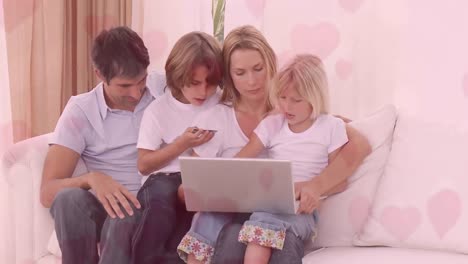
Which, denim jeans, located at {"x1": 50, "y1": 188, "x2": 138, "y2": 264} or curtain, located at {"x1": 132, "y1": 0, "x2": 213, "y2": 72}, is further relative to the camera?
curtain, located at {"x1": 132, "y1": 0, "x2": 213, "y2": 72}

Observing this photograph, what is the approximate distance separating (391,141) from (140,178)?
71 centimetres

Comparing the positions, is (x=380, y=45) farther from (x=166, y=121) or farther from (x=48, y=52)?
(x=48, y=52)

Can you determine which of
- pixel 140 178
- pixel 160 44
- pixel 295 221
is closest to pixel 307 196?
pixel 295 221

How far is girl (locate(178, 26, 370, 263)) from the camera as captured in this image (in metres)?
1.82

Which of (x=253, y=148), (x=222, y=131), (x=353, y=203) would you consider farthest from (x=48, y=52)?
(x=353, y=203)

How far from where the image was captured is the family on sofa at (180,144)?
1.76 meters

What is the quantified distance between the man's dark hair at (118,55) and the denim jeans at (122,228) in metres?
0.31
